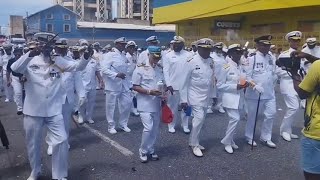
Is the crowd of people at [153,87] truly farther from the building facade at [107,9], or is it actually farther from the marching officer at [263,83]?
the building facade at [107,9]

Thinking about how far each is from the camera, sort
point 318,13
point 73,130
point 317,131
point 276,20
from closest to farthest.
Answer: point 317,131
point 73,130
point 318,13
point 276,20

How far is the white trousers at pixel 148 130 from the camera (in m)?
6.12

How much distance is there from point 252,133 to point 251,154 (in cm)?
73

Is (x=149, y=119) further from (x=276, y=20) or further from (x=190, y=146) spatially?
(x=276, y=20)

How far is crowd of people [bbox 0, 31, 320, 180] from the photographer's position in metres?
5.04

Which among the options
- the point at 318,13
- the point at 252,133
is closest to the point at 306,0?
the point at 318,13

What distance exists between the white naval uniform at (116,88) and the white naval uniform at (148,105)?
2.26 metres

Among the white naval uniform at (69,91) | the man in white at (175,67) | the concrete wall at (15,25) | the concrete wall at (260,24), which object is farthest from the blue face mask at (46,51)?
the concrete wall at (15,25)

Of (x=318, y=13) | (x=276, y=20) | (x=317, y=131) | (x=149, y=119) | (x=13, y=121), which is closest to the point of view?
(x=317, y=131)

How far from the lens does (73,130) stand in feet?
28.7

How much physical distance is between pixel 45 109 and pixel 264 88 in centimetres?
395

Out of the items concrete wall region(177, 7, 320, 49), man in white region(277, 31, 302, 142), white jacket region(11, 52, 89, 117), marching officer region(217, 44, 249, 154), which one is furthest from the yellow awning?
white jacket region(11, 52, 89, 117)

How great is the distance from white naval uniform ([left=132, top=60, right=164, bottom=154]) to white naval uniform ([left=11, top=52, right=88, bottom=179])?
4.72 ft

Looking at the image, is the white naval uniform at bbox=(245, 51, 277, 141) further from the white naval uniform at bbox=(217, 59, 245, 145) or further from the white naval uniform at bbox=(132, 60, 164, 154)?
the white naval uniform at bbox=(132, 60, 164, 154)
